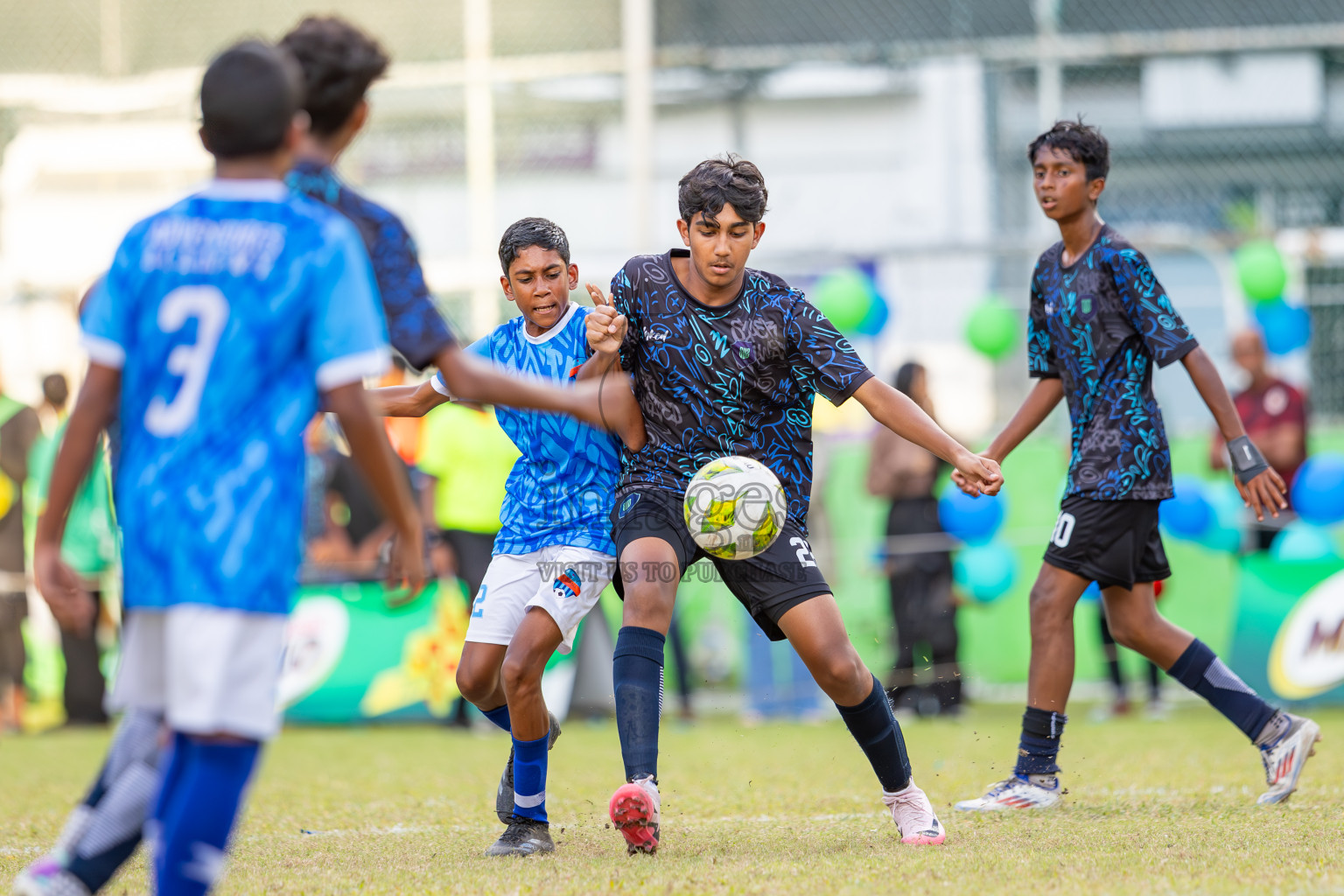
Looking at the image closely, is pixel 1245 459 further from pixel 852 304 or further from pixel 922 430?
pixel 852 304

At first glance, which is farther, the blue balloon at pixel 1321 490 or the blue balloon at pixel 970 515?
the blue balloon at pixel 970 515

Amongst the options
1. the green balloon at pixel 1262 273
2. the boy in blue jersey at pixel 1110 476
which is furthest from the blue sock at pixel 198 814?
the green balloon at pixel 1262 273

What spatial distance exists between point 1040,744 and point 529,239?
244cm

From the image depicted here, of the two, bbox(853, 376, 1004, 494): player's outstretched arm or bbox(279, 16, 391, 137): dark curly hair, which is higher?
bbox(279, 16, 391, 137): dark curly hair

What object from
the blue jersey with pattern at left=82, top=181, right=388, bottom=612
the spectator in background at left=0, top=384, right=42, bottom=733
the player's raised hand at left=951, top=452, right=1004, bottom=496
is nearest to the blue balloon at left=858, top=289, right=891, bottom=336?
the spectator in background at left=0, top=384, right=42, bottom=733

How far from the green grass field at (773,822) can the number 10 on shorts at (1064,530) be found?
90cm

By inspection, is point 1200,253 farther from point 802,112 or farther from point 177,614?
point 177,614

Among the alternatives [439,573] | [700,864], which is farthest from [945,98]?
[700,864]

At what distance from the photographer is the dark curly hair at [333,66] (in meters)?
3.38

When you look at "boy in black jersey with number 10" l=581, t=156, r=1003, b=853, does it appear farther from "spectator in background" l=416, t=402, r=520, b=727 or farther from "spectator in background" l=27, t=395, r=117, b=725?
"spectator in background" l=27, t=395, r=117, b=725

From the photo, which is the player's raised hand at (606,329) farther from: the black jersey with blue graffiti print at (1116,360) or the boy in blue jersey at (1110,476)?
the black jersey with blue graffiti print at (1116,360)

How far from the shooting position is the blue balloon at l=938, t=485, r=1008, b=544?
29.7ft

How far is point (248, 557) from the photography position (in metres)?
2.76

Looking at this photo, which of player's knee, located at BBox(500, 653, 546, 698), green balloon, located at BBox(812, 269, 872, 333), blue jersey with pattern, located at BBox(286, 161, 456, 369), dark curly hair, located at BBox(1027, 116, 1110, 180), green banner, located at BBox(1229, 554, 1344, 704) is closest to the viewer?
blue jersey with pattern, located at BBox(286, 161, 456, 369)
